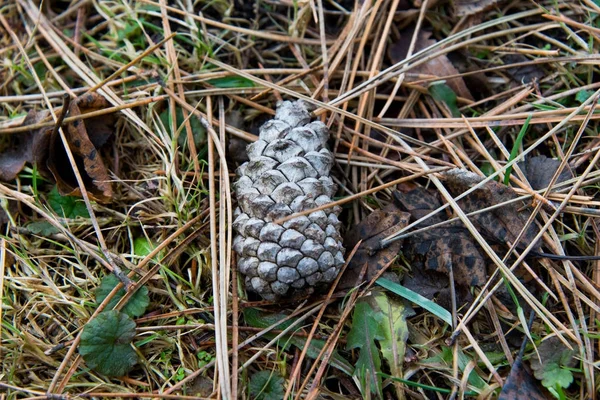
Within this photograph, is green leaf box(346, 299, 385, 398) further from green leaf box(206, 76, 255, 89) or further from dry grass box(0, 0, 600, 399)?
green leaf box(206, 76, 255, 89)

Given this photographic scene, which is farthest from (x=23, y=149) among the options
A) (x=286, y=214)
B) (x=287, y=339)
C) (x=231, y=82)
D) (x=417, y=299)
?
(x=417, y=299)

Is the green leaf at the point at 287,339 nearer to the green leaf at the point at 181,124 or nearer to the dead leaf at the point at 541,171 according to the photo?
the green leaf at the point at 181,124

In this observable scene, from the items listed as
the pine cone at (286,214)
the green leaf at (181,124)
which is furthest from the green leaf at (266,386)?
the green leaf at (181,124)

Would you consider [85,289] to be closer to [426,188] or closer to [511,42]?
[426,188]

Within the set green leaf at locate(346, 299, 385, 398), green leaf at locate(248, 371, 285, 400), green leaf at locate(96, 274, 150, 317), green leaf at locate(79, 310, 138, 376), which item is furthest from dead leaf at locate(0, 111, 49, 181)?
green leaf at locate(346, 299, 385, 398)

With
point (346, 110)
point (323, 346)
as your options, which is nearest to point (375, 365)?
point (323, 346)
